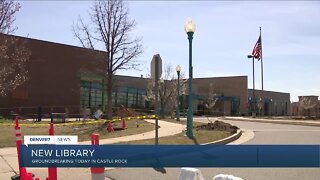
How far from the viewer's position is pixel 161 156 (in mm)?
10523

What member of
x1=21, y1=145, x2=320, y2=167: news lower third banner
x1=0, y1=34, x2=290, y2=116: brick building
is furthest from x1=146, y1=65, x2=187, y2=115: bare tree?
x1=21, y1=145, x2=320, y2=167: news lower third banner

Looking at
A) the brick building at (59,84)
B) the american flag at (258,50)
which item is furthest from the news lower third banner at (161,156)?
the american flag at (258,50)

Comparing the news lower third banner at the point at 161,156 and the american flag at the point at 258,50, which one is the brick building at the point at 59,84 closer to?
the american flag at the point at 258,50

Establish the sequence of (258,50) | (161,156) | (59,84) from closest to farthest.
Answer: (161,156) < (59,84) < (258,50)

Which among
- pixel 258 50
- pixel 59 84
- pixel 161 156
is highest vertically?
pixel 258 50

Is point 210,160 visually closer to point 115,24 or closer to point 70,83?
point 115,24

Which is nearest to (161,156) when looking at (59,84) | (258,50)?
(59,84)

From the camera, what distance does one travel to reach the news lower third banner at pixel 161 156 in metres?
8.17

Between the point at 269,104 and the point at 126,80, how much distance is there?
46839 millimetres

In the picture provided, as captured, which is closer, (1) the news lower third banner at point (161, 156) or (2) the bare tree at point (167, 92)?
(1) the news lower third banner at point (161, 156)

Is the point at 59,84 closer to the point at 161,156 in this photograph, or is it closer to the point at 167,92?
the point at 167,92

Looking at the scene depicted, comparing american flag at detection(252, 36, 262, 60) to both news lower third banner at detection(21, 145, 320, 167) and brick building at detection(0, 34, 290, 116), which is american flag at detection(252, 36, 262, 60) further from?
news lower third banner at detection(21, 145, 320, 167)

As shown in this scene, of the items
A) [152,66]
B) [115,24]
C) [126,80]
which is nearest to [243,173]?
[152,66]

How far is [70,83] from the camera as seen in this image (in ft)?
176
